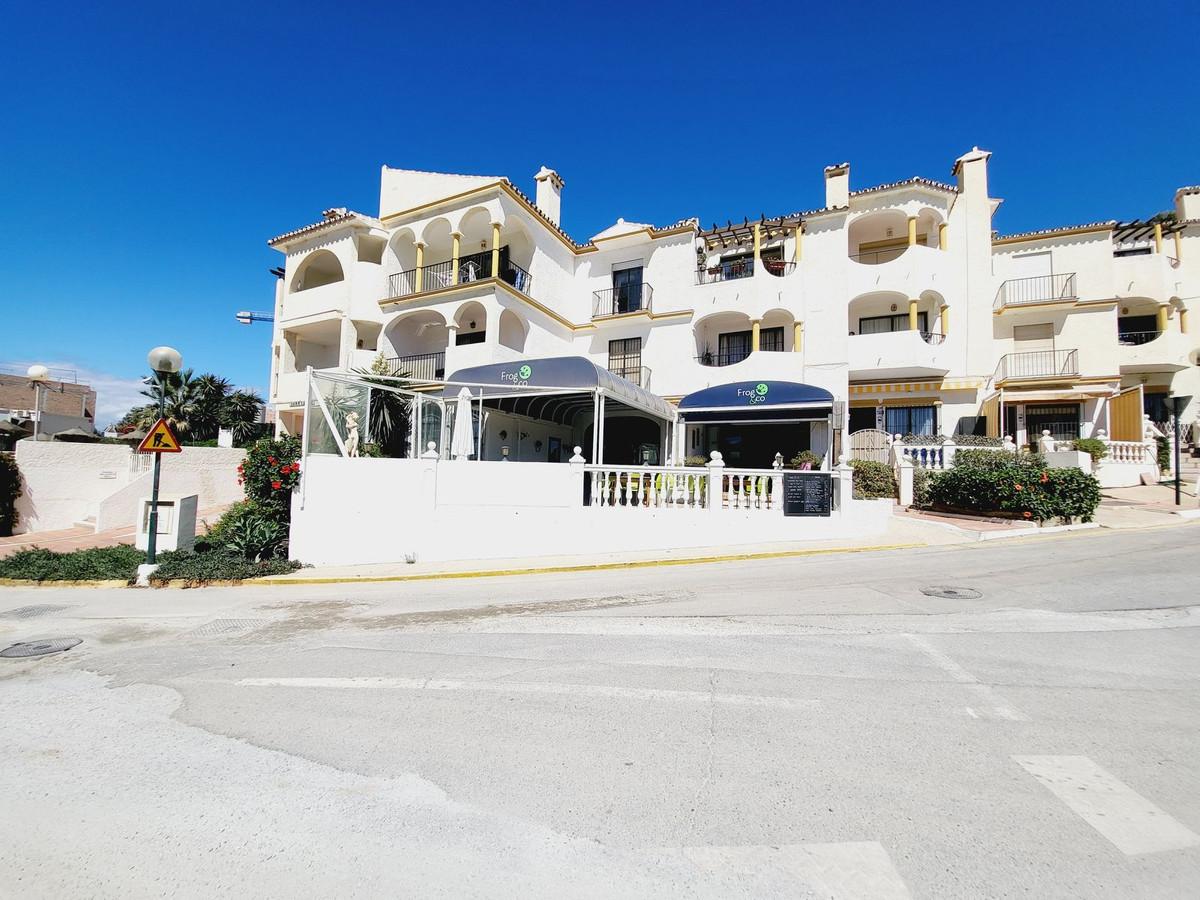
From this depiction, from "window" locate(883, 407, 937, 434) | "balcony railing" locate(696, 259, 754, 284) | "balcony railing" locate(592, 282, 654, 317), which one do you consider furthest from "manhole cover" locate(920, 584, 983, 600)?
"balcony railing" locate(592, 282, 654, 317)

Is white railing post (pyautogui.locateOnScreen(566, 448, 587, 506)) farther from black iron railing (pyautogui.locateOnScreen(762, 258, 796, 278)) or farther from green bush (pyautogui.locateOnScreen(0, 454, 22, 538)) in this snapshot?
green bush (pyautogui.locateOnScreen(0, 454, 22, 538))

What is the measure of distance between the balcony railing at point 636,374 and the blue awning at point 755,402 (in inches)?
164

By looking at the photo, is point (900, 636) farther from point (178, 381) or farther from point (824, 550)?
point (178, 381)

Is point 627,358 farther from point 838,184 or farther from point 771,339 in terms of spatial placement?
point 838,184

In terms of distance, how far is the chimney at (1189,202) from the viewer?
24.2 metres

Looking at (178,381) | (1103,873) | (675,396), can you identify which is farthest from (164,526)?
(178,381)

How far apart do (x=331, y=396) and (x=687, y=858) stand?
10608 millimetres

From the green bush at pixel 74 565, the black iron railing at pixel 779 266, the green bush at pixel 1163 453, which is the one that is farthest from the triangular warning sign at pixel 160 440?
the green bush at pixel 1163 453

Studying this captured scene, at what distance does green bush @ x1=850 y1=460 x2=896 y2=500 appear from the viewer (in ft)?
48.1

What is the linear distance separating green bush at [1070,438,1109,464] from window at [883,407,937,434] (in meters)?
4.24

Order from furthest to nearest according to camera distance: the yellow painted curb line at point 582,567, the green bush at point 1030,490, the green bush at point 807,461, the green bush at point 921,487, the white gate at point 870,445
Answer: the white gate at point 870,445 < the green bush at point 807,461 < the green bush at point 921,487 < the green bush at point 1030,490 < the yellow painted curb line at point 582,567

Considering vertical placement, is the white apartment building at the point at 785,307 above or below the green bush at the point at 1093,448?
above

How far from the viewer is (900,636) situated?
5410mm

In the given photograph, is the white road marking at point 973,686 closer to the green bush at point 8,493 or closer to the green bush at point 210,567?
the green bush at point 210,567
